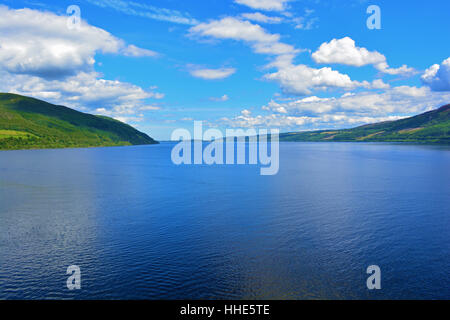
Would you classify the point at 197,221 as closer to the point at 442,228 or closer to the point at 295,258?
the point at 295,258

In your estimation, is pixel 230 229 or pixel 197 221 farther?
pixel 197 221

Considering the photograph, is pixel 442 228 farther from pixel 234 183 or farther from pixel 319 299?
pixel 234 183

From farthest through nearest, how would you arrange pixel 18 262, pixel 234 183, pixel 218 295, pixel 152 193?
pixel 234 183 < pixel 152 193 < pixel 18 262 < pixel 218 295

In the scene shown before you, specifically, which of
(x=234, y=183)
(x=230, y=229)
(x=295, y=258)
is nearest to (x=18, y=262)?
(x=230, y=229)
